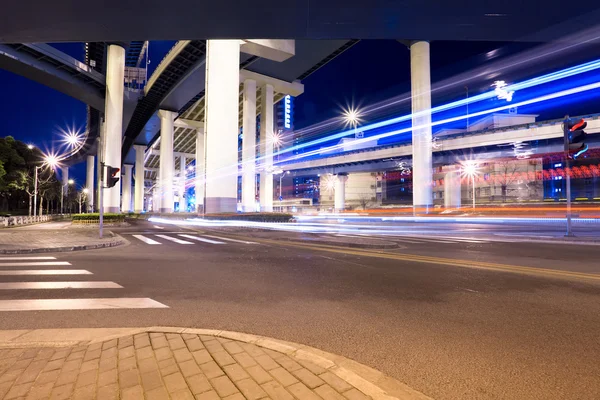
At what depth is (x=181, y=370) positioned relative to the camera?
9.51 feet

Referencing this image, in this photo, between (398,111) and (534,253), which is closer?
(534,253)

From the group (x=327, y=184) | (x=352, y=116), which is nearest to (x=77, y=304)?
(x=352, y=116)

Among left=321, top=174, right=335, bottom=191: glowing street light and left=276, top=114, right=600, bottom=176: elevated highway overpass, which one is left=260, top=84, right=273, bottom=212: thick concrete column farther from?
left=321, top=174, right=335, bottom=191: glowing street light

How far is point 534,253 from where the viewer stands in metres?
11.1

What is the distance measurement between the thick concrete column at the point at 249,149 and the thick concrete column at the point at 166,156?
1496 cm

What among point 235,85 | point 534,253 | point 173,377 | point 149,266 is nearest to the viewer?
point 173,377

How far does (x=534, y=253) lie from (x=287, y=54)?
30.1m

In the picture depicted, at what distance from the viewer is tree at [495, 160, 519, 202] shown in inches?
2356

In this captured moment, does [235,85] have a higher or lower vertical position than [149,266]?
higher

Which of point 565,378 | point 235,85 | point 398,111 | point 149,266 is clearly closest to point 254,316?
point 565,378

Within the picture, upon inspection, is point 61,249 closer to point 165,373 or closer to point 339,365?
point 165,373

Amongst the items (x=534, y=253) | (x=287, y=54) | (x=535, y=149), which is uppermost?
(x=287, y=54)

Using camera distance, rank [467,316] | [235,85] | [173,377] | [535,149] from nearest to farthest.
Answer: [173,377] < [467,316] < [235,85] < [535,149]

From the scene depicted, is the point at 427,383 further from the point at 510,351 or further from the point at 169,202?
the point at 169,202
